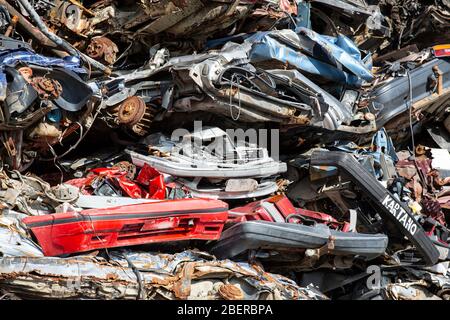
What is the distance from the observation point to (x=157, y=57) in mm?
11469

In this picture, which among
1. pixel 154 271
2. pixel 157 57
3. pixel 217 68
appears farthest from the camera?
pixel 157 57

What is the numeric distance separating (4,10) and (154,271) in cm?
352

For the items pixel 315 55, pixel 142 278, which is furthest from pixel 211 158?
pixel 142 278

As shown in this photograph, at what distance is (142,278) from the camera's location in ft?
28.4

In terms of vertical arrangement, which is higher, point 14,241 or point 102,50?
point 102,50

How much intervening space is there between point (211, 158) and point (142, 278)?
2624mm

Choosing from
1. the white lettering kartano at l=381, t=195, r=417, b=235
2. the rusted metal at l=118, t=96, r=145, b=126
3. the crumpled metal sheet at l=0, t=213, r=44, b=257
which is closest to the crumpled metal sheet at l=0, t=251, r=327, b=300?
the crumpled metal sheet at l=0, t=213, r=44, b=257

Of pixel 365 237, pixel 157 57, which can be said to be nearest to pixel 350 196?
pixel 365 237

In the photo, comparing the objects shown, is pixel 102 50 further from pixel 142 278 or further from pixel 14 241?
pixel 142 278

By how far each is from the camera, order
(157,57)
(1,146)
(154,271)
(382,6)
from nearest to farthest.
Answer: (154,271)
(1,146)
(157,57)
(382,6)

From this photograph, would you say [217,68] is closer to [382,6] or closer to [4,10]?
[4,10]

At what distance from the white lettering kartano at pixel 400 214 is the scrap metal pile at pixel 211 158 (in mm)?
15

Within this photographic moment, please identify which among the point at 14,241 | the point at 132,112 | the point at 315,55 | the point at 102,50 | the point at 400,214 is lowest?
the point at 400,214
